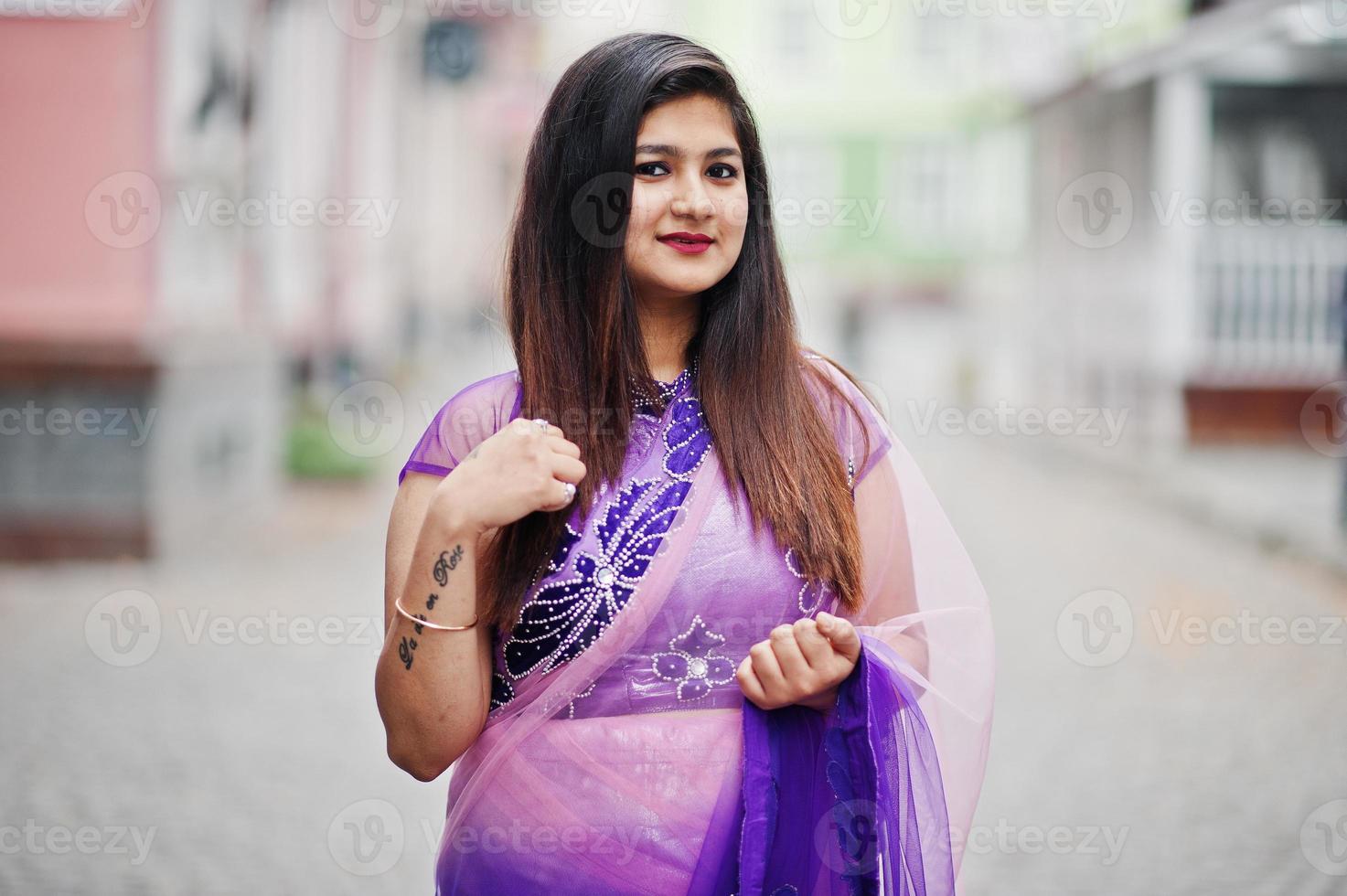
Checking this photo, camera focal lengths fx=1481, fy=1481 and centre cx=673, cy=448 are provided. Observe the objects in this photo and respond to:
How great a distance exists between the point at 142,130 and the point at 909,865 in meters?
7.64

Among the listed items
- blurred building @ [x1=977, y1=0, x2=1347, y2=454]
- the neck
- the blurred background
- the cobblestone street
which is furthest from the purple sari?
blurred building @ [x1=977, y1=0, x2=1347, y2=454]

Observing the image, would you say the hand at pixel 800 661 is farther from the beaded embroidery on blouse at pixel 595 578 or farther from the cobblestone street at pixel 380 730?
the cobblestone street at pixel 380 730

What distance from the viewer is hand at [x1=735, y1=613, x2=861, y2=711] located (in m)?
1.67

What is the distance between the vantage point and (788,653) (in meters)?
1.69

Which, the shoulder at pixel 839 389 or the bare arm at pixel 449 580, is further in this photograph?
the shoulder at pixel 839 389

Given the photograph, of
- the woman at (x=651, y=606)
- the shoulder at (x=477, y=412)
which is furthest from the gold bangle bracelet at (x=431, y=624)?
the shoulder at (x=477, y=412)

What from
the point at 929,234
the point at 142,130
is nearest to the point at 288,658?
the point at 142,130

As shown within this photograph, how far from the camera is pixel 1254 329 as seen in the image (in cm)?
1408

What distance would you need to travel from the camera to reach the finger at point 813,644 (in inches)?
65.8

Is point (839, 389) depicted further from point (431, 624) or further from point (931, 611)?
point (431, 624)

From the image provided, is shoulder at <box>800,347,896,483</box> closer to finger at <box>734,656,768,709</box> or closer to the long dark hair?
the long dark hair

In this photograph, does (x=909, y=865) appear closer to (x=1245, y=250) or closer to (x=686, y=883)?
(x=686, y=883)

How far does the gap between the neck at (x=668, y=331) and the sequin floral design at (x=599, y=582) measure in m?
0.18

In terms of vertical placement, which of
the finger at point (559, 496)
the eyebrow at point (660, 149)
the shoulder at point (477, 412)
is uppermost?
the eyebrow at point (660, 149)
